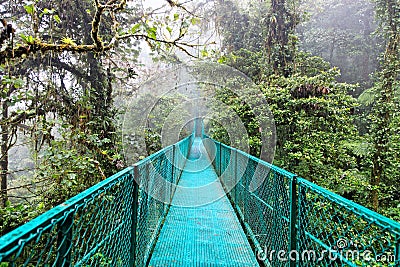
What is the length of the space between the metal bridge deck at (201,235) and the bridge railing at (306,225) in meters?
0.20

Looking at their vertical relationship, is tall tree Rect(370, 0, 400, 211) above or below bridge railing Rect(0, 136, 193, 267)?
above

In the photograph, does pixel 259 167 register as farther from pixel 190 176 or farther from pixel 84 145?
pixel 190 176

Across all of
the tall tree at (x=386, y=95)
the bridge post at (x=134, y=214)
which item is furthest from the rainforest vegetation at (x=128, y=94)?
the bridge post at (x=134, y=214)

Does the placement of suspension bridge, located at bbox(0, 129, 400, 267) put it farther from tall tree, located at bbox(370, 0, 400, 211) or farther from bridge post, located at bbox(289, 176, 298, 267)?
→ tall tree, located at bbox(370, 0, 400, 211)

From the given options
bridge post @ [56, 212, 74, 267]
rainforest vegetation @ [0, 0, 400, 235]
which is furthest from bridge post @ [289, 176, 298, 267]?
rainforest vegetation @ [0, 0, 400, 235]

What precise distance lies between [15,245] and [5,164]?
4.30 m

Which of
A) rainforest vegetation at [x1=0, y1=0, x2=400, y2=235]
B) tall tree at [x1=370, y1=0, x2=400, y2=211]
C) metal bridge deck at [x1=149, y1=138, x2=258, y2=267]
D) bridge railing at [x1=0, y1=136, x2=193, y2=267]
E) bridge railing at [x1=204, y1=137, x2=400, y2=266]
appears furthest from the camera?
tall tree at [x1=370, y1=0, x2=400, y2=211]

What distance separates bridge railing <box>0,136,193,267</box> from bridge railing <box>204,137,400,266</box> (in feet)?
3.51

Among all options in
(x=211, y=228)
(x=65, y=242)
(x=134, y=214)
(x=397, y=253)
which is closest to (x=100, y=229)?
(x=65, y=242)

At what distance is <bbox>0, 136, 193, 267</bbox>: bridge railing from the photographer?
74cm

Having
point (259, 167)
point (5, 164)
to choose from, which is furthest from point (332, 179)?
point (5, 164)

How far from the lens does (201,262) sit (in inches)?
99.7

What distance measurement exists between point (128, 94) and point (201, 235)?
4.20 meters

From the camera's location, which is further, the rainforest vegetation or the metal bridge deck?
the rainforest vegetation
